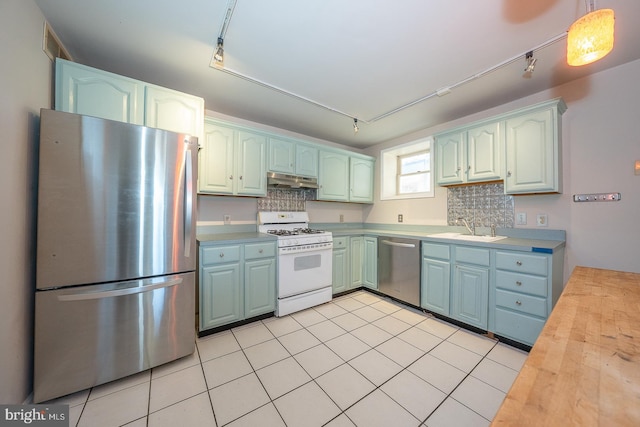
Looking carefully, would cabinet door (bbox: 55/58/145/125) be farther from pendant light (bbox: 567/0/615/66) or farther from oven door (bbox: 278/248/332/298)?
pendant light (bbox: 567/0/615/66)

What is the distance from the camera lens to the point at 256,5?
141 cm

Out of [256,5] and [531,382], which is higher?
[256,5]

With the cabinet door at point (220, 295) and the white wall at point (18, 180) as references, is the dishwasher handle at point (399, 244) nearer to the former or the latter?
the cabinet door at point (220, 295)

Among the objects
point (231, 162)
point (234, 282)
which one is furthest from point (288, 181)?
point (234, 282)

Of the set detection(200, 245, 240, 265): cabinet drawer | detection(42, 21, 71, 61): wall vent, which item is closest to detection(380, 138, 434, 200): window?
detection(200, 245, 240, 265): cabinet drawer

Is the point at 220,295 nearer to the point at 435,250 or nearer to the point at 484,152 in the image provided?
the point at 435,250

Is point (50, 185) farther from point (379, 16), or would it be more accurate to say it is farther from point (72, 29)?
point (379, 16)

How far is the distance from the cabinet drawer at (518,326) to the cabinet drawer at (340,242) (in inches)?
69.1

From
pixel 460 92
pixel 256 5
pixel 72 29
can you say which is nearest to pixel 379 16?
pixel 256 5

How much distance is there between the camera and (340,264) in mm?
3174

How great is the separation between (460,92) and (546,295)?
6.49 ft

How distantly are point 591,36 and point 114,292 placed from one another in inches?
115

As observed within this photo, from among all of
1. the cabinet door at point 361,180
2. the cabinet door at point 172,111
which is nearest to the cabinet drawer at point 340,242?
the cabinet door at point 361,180

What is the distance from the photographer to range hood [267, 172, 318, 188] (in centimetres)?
286
